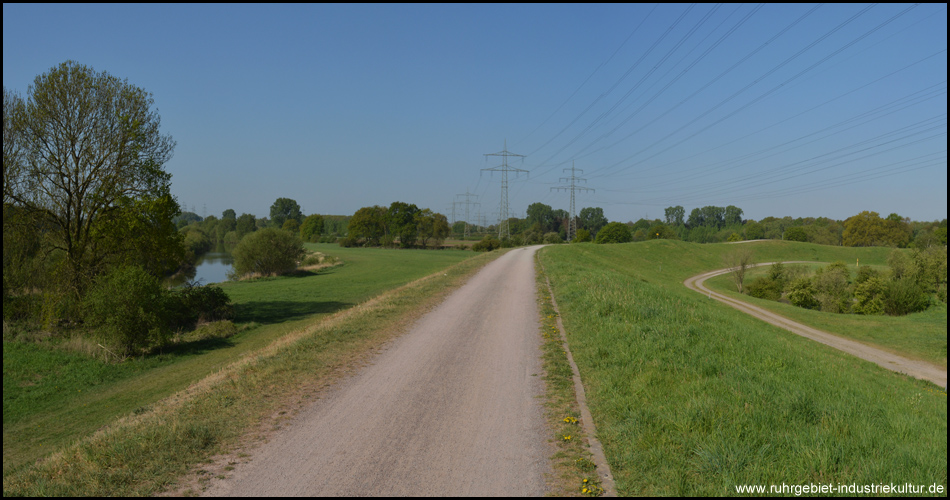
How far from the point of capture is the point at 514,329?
45.6ft

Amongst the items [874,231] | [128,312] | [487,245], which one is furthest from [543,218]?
[128,312]

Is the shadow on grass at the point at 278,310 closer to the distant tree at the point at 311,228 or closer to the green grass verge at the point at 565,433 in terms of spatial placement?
the green grass verge at the point at 565,433

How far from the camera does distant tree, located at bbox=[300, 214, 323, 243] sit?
145m

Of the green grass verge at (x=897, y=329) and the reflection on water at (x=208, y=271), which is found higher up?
the reflection on water at (x=208, y=271)

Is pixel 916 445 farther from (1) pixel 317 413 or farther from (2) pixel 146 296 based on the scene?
(2) pixel 146 296

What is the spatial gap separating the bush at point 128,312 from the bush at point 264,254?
39349 mm

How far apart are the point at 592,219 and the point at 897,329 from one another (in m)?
126

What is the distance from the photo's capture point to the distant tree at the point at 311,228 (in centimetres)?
14486

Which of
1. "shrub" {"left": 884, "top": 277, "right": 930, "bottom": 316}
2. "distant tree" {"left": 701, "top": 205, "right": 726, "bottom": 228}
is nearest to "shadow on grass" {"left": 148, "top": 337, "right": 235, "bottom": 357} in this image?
"shrub" {"left": 884, "top": 277, "right": 930, "bottom": 316}

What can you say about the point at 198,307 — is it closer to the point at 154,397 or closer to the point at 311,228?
the point at 154,397

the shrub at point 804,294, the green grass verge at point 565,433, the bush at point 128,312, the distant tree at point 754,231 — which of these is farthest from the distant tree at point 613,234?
the green grass verge at point 565,433

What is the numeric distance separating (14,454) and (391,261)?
63.2m

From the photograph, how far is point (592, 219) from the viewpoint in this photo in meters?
154

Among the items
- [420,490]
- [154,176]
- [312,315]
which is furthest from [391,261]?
[420,490]
